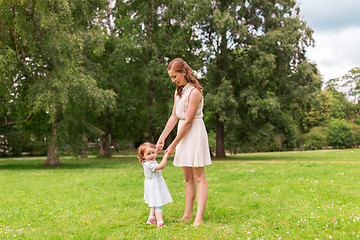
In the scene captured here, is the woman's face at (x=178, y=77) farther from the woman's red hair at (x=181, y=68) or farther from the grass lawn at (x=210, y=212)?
the grass lawn at (x=210, y=212)

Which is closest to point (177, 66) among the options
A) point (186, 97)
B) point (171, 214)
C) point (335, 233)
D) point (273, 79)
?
point (186, 97)

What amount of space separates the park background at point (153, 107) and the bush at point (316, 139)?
2322 centimetres

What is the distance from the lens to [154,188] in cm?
533

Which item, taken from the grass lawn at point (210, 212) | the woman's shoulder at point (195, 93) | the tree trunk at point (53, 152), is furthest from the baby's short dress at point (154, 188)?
the tree trunk at point (53, 152)

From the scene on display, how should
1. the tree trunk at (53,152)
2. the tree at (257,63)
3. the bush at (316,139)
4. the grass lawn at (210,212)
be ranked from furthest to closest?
the bush at (316,139) → the tree at (257,63) → the tree trunk at (53,152) → the grass lawn at (210,212)

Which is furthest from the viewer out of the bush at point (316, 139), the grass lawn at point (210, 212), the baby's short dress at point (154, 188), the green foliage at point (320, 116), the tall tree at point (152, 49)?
the green foliage at point (320, 116)

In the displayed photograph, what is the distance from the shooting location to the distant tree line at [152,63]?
1759 centimetres

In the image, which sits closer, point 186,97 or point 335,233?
point 335,233

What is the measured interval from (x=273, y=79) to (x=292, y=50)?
2505 mm

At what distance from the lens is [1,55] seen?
52.4 ft

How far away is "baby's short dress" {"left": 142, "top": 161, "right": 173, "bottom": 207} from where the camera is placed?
5.27 meters

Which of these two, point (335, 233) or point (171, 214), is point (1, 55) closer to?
point (171, 214)

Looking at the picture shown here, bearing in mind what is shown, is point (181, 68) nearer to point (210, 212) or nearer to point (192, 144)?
point (192, 144)

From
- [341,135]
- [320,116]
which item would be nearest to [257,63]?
[341,135]
